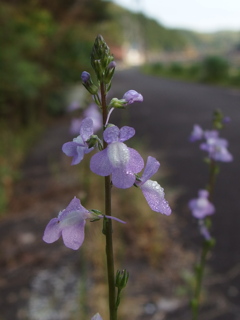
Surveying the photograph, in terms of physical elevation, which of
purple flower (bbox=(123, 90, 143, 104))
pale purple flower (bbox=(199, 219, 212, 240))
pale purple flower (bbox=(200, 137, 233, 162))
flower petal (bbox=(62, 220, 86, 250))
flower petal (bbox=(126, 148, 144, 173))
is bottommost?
pale purple flower (bbox=(199, 219, 212, 240))

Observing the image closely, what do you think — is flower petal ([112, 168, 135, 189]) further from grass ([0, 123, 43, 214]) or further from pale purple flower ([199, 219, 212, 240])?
grass ([0, 123, 43, 214])

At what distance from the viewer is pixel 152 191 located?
0.82 m

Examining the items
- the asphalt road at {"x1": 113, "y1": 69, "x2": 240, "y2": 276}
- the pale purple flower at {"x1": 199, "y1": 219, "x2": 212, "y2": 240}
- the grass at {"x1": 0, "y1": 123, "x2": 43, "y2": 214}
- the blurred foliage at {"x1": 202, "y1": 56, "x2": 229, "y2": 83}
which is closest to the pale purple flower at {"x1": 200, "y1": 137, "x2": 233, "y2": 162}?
the pale purple flower at {"x1": 199, "y1": 219, "x2": 212, "y2": 240}

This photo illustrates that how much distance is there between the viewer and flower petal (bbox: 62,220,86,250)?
816 millimetres

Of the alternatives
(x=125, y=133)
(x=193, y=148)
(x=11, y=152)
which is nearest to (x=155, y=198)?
(x=125, y=133)

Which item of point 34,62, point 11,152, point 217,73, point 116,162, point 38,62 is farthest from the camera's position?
point 217,73

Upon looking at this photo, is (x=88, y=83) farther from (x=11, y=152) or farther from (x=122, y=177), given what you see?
(x=11, y=152)

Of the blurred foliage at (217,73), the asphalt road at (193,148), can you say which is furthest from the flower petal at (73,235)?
the blurred foliage at (217,73)

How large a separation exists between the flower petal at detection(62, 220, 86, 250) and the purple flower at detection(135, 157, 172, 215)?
0.13 metres

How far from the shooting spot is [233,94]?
49.0 feet

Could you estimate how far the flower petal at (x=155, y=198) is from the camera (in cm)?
79

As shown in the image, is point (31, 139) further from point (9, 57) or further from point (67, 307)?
point (67, 307)

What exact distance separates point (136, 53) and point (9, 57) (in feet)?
291

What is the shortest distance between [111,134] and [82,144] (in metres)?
0.08
